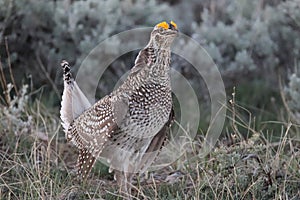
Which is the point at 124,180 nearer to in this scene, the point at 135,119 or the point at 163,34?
→ the point at 135,119

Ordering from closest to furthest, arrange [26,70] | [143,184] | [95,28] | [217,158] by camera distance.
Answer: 1. [217,158]
2. [143,184]
3. [26,70]
4. [95,28]

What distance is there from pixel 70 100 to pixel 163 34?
1104 mm

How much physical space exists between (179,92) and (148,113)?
2.50 metres

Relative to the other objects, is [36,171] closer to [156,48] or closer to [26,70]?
[156,48]

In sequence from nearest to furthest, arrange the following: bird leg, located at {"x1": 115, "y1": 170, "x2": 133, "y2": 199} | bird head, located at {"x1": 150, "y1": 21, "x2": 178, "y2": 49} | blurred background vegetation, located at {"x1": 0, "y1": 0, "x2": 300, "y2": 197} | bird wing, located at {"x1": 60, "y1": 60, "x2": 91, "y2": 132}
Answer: bird head, located at {"x1": 150, "y1": 21, "x2": 178, "y2": 49}, bird leg, located at {"x1": 115, "y1": 170, "x2": 133, "y2": 199}, bird wing, located at {"x1": 60, "y1": 60, "x2": 91, "y2": 132}, blurred background vegetation, located at {"x1": 0, "y1": 0, "x2": 300, "y2": 197}

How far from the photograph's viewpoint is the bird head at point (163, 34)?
4117 mm

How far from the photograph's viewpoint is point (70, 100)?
4.82m

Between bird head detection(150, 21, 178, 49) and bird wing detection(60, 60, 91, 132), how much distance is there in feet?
2.91

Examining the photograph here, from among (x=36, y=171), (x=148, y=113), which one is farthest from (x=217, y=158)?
(x=36, y=171)

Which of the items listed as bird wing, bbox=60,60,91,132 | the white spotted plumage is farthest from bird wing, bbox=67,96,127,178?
bird wing, bbox=60,60,91,132

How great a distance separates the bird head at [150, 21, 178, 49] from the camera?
412 cm

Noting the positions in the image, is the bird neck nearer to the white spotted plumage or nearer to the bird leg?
the white spotted plumage

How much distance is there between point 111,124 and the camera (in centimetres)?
418

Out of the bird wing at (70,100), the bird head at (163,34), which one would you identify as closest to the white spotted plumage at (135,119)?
the bird head at (163,34)
